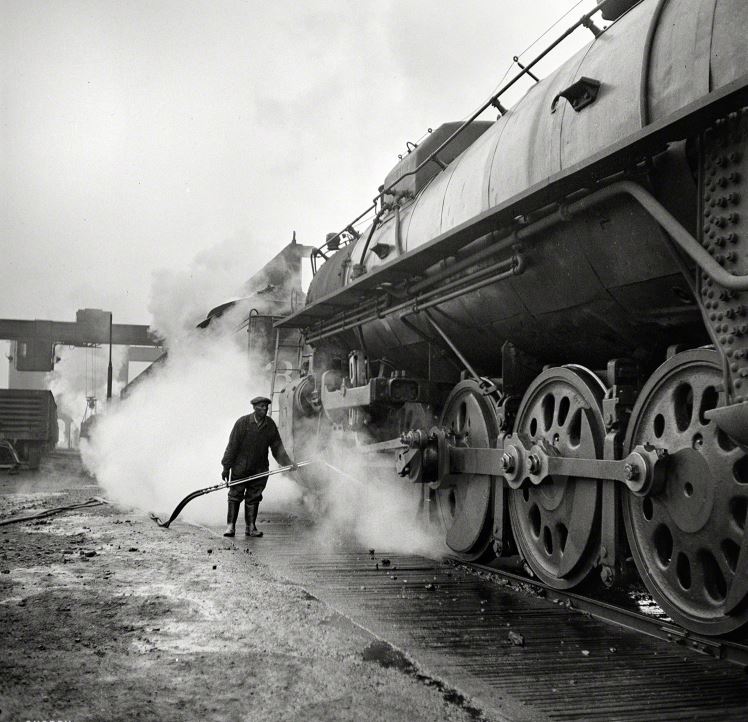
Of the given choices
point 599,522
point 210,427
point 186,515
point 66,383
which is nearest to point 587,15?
point 599,522

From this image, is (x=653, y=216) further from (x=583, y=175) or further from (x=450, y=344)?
(x=450, y=344)

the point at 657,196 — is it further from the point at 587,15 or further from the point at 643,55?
the point at 587,15

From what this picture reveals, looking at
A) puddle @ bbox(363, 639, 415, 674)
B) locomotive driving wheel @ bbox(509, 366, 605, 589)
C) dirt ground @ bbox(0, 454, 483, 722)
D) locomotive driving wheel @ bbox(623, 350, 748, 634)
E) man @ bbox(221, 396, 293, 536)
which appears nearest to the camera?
dirt ground @ bbox(0, 454, 483, 722)

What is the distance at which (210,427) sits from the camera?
15.6 metres

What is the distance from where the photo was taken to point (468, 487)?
232 inches

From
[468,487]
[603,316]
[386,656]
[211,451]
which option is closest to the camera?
[386,656]

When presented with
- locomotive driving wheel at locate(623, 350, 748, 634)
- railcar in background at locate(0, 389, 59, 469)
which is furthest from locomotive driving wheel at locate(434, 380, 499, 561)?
railcar in background at locate(0, 389, 59, 469)

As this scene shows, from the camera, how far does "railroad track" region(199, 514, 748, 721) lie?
9.42 feet

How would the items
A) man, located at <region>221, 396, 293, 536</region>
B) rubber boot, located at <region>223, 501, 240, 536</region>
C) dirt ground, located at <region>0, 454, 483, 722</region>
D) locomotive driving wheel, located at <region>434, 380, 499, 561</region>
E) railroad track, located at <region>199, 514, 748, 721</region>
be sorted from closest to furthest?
dirt ground, located at <region>0, 454, 483, 722</region> < railroad track, located at <region>199, 514, 748, 721</region> < locomotive driving wheel, located at <region>434, 380, 499, 561</region> < rubber boot, located at <region>223, 501, 240, 536</region> < man, located at <region>221, 396, 293, 536</region>

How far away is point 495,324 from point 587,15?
200 centimetres

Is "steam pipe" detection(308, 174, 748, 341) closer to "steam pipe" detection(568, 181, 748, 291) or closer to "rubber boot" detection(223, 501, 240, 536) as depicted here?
"steam pipe" detection(568, 181, 748, 291)

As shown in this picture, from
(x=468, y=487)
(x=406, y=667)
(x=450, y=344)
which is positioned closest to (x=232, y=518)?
(x=468, y=487)

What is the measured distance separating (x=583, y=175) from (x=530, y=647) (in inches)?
88.6

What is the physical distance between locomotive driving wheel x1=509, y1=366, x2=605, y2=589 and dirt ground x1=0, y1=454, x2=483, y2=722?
1392mm
